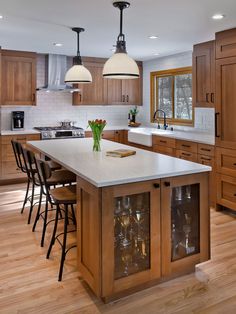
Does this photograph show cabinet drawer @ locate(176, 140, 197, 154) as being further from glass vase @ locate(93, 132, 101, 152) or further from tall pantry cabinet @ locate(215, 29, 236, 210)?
glass vase @ locate(93, 132, 101, 152)

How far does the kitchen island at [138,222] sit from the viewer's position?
7.41 ft

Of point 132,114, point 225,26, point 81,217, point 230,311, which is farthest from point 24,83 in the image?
point 230,311

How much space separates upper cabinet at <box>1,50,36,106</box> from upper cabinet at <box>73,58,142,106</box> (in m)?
0.96

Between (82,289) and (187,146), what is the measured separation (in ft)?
9.58

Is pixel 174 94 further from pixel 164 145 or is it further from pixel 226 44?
pixel 226 44

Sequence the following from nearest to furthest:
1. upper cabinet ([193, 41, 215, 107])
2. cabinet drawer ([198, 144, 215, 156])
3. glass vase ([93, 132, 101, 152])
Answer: glass vase ([93, 132, 101, 152]) < cabinet drawer ([198, 144, 215, 156]) < upper cabinet ([193, 41, 215, 107])

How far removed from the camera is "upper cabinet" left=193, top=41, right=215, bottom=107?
4652 millimetres

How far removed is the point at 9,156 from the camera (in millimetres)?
5672

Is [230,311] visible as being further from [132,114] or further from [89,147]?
[132,114]

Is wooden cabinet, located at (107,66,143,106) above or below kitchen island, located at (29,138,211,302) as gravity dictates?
above

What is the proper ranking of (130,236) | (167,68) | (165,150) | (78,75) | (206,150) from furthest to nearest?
(167,68) < (165,150) < (206,150) < (78,75) < (130,236)

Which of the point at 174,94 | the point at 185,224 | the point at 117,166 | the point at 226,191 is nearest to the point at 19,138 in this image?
the point at 174,94

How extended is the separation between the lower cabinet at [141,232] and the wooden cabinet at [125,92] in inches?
175

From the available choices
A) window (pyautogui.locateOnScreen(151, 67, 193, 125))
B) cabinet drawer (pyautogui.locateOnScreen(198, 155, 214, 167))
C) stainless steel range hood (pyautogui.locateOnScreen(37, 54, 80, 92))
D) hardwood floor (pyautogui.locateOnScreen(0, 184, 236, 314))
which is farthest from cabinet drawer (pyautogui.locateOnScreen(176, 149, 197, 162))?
stainless steel range hood (pyautogui.locateOnScreen(37, 54, 80, 92))
